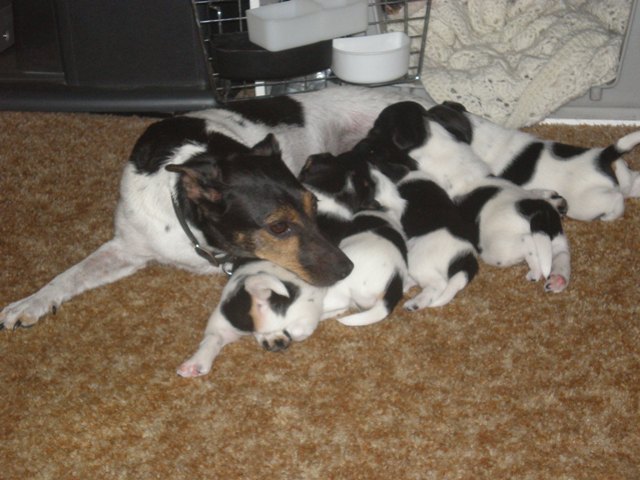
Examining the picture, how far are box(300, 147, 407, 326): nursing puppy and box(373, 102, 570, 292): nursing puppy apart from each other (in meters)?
0.22

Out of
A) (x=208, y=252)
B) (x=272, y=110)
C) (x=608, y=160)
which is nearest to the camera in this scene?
(x=208, y=252)

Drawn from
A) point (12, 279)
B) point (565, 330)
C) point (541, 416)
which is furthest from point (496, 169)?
point (12, 279)

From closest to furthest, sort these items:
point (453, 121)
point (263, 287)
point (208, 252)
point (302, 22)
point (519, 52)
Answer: point (263, 287)
point (208, 252)
point (453, 121)
point (302, 22)
point (519, 52)

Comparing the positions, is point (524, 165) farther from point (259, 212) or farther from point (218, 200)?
point (218, 200)

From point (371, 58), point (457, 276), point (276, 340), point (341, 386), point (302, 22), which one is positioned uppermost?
point (302, 22)

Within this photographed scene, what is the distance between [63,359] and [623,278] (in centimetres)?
202

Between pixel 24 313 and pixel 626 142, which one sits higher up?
pixel 626 142

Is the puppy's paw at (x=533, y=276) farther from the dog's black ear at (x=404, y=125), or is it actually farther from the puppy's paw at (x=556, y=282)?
the dog's black ear at (x=404, y=125)

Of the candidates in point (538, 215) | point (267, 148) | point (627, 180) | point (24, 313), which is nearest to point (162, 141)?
point (267, 148)

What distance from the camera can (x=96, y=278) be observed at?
122 inches

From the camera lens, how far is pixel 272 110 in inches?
137

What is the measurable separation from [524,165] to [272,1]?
5.40 ft

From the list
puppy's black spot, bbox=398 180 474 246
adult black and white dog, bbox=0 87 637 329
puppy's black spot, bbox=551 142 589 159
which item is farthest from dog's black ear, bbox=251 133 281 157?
puppy's black spot, bbox=551 142 589 159

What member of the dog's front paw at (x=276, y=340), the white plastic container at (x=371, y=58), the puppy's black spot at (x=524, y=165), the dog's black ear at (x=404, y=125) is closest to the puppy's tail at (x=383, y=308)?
the dog's front paw at (x=276, y=340)
